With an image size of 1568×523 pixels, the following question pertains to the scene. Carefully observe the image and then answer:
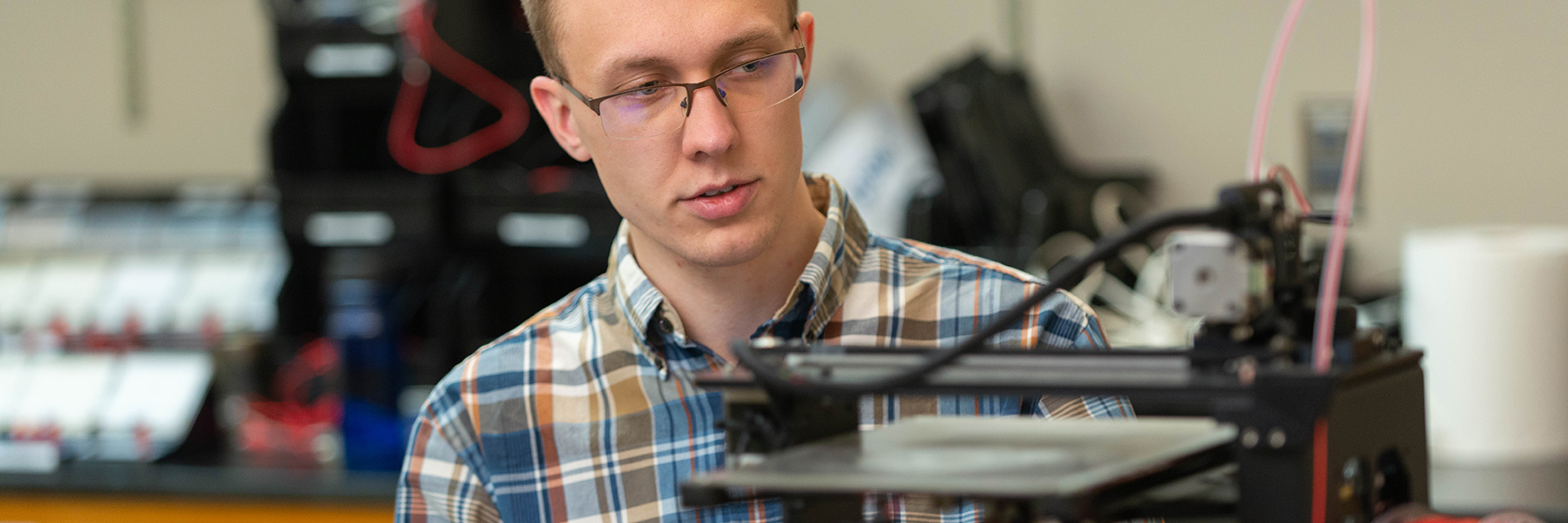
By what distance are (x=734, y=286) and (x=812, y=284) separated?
2.5 inches

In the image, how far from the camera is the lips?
37.3 inches

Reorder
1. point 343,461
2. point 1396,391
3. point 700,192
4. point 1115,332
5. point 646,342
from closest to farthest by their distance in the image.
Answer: point 1396,391 < point 700,192 < point 646,342 < point 1115,332 < point 343,461

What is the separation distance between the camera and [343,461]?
86.1 inches

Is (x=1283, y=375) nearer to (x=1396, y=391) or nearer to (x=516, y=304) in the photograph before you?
(x=1396, y=391)

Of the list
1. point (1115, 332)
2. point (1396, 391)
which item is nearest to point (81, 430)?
point (1115, 332)

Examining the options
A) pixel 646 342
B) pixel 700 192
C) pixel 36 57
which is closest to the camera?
pixel 700 192

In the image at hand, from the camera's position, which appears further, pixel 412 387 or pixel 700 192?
pixel 412 387

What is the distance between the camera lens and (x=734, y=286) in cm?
107

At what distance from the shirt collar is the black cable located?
1.19 feet

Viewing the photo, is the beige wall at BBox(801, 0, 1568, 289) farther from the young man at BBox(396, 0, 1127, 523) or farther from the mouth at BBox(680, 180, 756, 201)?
the mouth at BBox(680, 180, 756, 201)

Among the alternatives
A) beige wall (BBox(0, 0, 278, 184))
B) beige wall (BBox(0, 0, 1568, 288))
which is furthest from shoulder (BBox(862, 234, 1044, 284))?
beige wall (BBox(0, 0, 278, 184))

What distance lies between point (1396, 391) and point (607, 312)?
0.63 meters

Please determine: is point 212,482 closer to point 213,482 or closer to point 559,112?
point 213,482

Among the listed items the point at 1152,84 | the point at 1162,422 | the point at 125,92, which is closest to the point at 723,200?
the point at 1162,422
